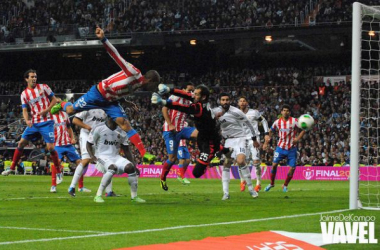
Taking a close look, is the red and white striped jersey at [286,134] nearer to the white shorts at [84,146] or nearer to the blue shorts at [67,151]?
the white shorts at [84,146]

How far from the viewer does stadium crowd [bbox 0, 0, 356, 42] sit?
45688mm

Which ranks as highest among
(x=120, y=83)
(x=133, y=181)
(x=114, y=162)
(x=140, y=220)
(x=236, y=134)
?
(x=120, y=83)

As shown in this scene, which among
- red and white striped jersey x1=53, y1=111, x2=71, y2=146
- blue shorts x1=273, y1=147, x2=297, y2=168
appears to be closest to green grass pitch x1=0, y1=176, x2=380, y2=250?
red and white striped jersey x1=53, y1=111, x2=71, y2=146

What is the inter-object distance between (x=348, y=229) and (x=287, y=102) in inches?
1357

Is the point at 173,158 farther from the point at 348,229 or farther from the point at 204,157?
the point at 348,229

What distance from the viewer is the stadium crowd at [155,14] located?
45688mm

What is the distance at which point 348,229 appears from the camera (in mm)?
8688

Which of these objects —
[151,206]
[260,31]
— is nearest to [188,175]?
[260,31]

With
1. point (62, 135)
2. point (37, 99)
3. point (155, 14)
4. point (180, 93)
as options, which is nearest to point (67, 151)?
Result: point (62, 135)

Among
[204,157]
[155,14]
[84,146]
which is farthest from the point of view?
[155,14]

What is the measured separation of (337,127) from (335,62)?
11.3 m

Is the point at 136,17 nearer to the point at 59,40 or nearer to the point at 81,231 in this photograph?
the point at 59,40

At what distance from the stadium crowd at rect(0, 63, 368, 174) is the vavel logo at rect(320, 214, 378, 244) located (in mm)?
21675

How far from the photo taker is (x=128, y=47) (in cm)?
5097
